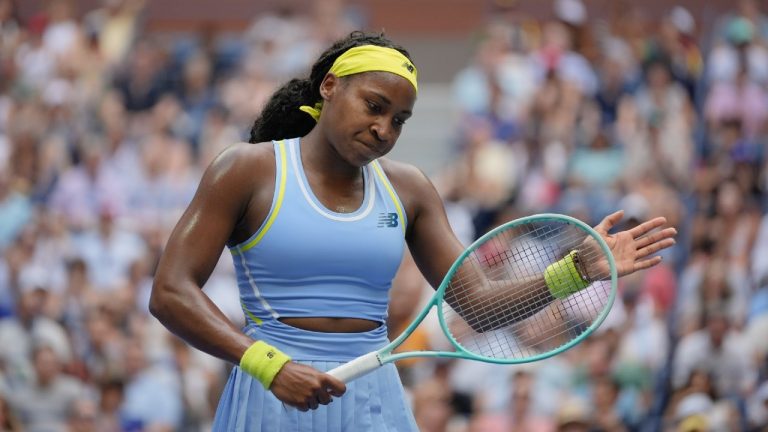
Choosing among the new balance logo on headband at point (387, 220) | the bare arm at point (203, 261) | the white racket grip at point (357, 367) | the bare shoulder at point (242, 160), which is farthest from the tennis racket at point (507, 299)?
the bare shoulder at point (242, 160)

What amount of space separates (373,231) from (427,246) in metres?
0.31

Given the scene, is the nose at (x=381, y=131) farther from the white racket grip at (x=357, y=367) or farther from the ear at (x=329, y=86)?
the white racket grip at (x=357, y=367)

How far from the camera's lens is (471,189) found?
33.9ft

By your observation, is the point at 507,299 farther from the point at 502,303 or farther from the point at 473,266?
the point at 473,266

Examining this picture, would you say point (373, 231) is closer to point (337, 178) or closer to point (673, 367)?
point (337, 178)

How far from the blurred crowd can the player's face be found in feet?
11.3

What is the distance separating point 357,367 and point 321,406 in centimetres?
19

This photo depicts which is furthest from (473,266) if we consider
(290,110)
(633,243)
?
(290,110)

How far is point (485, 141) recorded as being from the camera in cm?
1067

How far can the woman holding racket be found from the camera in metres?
3.66

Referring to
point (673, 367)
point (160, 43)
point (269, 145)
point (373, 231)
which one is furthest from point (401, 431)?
point (160, 43)

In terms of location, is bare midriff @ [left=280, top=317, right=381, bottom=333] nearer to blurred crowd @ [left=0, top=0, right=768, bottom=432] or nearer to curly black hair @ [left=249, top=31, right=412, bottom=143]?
curly black hair @ [left=249, top=31, right=412, bottom=143]

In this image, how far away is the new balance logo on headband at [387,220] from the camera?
385cm

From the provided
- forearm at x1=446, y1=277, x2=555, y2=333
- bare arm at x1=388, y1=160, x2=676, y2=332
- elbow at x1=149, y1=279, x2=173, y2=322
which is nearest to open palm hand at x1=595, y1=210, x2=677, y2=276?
bare arm at x1=388, y1=160, x2=676, y2=332
